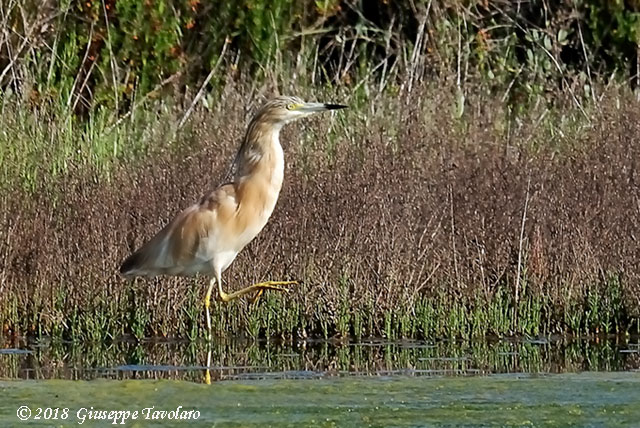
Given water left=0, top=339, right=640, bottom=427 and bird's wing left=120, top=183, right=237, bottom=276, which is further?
bird's wing left=120, top=183, right=237, bottom=276

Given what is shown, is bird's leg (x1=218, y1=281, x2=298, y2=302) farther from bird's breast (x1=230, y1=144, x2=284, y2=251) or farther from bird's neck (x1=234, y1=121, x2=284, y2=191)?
bird's neck (x1=234, y1=121, x2=284, y2=191)

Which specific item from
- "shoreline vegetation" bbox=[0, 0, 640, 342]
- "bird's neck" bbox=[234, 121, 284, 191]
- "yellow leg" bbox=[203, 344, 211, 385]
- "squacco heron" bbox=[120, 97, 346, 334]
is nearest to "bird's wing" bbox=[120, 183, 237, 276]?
"squacco heron" bbox=[120, 97, 346, 334]

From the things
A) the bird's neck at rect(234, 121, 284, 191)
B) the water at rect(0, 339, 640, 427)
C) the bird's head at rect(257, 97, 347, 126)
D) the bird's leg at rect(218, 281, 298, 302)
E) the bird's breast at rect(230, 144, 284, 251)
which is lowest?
the water at rect(0, 339, 640, 427)

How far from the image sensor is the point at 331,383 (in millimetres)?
7332

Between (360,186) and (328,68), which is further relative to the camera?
(328,68)

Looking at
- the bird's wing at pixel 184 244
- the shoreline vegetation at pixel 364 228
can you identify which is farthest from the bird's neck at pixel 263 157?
the shoreline vegetation at pixel 364 228

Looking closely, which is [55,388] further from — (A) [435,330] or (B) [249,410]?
(A) [435,330]

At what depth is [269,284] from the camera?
27.3ft

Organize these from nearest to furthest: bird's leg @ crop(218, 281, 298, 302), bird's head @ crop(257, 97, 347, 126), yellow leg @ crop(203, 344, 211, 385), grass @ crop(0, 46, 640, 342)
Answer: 1. yellow leg @ crop(203, 344, 211, 385)
2. bird's leg @ crop(218, 281, 298, 302)
3. bird's head @ crop(257, 97, 347, 126)
4. grass @ crop(0, 46, 640, 342)

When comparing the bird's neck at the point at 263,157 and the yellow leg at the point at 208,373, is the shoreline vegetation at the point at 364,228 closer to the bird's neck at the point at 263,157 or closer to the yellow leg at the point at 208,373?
the yellow leg at the point at 208,373

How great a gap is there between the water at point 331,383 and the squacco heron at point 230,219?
49 cm

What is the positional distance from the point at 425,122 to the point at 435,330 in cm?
154

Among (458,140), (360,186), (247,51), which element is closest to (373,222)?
(360,186)

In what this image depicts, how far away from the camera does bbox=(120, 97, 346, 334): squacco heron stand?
8383 millimetres
